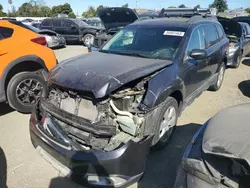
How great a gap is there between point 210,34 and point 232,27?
199 inches

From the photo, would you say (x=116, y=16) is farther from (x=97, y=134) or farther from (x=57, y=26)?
(x=57, y=26)

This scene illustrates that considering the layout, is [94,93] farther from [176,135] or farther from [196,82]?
[196,82]

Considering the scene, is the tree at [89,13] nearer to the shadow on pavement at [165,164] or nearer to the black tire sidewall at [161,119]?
the shadow on pavement at [165,164]

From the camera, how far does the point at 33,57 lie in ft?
14.3

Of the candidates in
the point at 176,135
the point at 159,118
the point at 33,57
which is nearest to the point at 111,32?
the point at 33,57

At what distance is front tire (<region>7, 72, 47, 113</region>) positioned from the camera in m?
4.07

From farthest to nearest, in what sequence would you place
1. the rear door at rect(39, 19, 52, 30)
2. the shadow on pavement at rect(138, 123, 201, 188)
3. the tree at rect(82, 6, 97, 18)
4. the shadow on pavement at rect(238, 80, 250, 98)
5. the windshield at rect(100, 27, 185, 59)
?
the tree at rect(82, 6, 97, 18)
the rear door at rect(39, 19, 52, 30)
the shadow on pavement at rect(238, 80, 250, 98)
the windshield at rect(100, 27, 185, 59)
the shadow on pavement at rect(138, 123, 201, 188)

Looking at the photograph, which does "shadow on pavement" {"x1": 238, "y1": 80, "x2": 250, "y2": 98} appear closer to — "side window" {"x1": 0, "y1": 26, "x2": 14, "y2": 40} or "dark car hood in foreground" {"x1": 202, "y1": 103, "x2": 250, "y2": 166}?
"dark car hood in foreground" {"x1": 202, "y1": 103, "x2": 250, "y2": 166}

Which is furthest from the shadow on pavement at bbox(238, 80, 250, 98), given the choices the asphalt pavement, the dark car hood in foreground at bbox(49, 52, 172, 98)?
the dark car hood in foreground at bbox(49, 52, 172, 98)

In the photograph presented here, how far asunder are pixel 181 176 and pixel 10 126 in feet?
10.8

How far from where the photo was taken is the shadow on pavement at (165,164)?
106 inches

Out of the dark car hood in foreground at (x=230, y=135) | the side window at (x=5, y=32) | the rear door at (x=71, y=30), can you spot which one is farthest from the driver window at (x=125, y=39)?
the rear door at (x=71, y=30)

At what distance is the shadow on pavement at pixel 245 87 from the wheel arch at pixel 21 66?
485 centimetres

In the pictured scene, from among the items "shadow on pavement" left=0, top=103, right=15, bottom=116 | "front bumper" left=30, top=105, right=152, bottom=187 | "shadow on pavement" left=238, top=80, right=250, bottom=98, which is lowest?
"shadow on pavement" left=238, top=80, right=250, bottom=98
